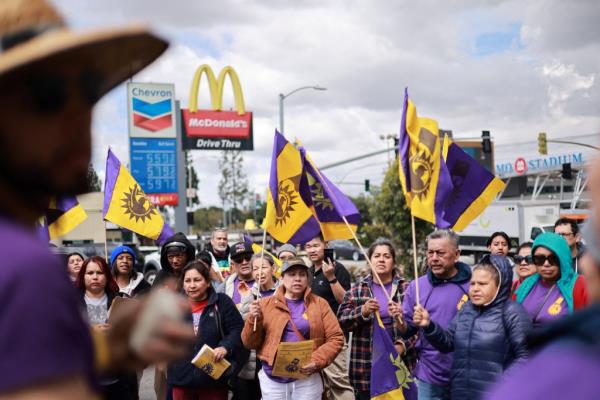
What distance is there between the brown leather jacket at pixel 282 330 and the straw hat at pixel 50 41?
513 centimetres

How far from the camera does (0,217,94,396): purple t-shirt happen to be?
0.99 metres

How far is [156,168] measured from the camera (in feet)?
98.5

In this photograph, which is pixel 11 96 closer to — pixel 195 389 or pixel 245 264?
pixel 195 389

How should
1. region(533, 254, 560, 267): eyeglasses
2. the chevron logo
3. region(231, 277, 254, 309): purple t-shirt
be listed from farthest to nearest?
the chevron logo → region(231, 277, 254, 309): purple t-shirt → region(533, 254, 560, 267): eyeglasses

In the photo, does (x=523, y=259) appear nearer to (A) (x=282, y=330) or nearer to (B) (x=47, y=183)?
(A) (x=282, y=330)

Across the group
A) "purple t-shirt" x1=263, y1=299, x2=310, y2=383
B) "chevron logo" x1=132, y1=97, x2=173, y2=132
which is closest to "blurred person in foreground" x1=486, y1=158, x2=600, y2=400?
"purple t-shirt" x1=263, y1=299, x2=310, y2=383

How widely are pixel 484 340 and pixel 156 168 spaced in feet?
86.7

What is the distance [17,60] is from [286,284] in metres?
5.43

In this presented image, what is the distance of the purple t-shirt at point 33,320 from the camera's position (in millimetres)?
987

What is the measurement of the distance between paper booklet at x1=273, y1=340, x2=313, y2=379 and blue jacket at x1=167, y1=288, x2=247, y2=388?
467mm

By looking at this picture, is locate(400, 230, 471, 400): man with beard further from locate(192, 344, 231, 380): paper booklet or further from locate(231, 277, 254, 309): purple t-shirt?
locate(231, 277, 254, 309): purple t-shirt

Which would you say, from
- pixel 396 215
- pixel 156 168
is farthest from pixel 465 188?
pixel 156 168

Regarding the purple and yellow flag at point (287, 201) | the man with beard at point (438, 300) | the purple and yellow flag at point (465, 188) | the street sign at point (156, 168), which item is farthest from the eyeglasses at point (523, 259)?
the street sign at point (156, 168)

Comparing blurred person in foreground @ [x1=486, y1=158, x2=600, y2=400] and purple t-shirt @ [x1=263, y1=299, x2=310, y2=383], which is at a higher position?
blurred person in foreground @ [x1=486, y1=158, x2=600, y2=400]
